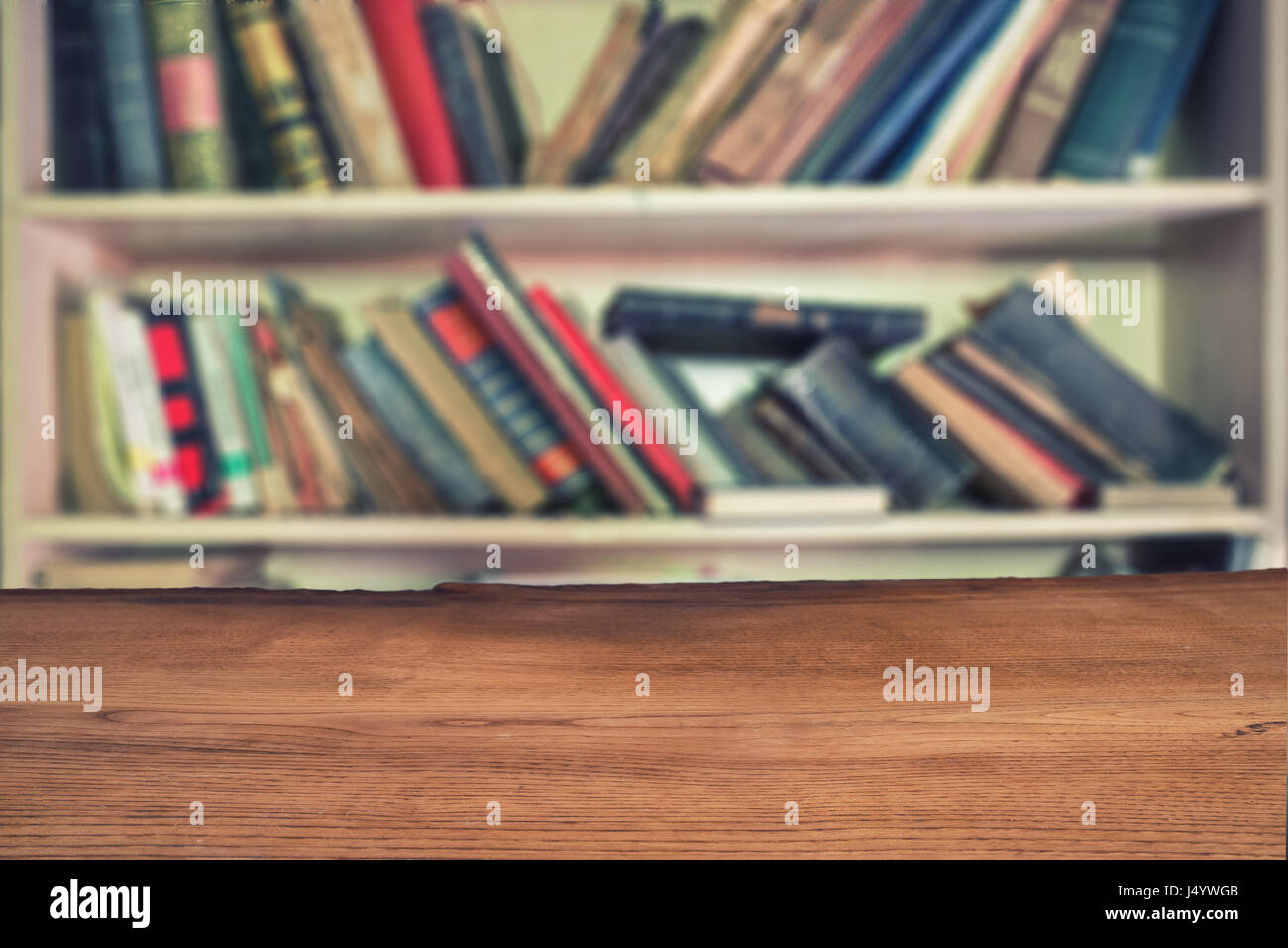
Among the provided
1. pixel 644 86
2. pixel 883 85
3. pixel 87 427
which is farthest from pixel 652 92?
pixel 87 427

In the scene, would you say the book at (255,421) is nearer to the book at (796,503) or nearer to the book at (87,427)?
the book at (87,427)

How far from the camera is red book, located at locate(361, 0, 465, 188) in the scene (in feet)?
3.57

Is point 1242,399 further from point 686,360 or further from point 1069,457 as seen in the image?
point 686,360

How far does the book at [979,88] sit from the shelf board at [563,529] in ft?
1.54

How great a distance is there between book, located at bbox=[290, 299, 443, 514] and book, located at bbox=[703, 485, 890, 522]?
0.39 meters

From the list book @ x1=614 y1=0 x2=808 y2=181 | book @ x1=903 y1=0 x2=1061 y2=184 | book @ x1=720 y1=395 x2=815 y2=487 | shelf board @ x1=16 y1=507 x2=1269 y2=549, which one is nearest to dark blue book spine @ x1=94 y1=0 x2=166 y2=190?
shelf board @ x1=16 y1=507 x2=1269 y2=549

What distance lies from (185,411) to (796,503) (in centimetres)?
82

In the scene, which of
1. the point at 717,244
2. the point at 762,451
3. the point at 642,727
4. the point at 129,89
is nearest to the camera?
the point at 642,727

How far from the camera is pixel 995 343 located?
1150 millimetres

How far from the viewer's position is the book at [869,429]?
1112 millimetres

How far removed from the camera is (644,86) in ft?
3.59

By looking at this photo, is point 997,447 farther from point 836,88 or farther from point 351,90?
point 351,90

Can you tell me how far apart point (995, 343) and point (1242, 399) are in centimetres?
33

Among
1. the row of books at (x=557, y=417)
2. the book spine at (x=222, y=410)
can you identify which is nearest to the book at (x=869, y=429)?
the row of books at (x=557, y=417)
